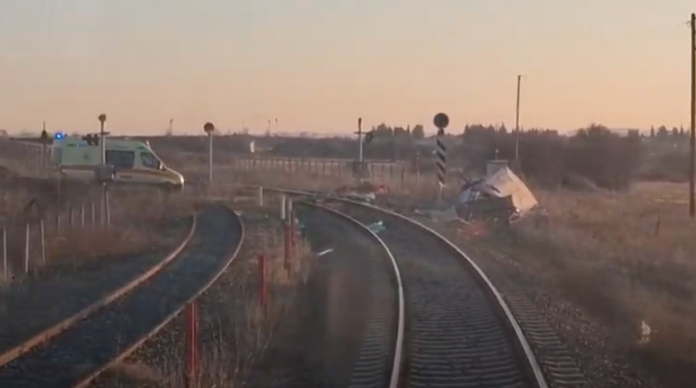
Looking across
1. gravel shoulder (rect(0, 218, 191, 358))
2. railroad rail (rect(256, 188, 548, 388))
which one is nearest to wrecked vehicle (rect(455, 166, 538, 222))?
railroad rail (rect(256, 188, 548, 388))

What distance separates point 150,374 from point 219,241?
16010 millimetres

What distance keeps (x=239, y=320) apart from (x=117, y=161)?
29.7 meters

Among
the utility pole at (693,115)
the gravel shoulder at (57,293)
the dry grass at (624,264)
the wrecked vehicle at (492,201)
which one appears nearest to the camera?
the gravel shoulder at (57,293)

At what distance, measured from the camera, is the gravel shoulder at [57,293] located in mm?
14820

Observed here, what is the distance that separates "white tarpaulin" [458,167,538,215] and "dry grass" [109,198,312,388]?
983 centimetres

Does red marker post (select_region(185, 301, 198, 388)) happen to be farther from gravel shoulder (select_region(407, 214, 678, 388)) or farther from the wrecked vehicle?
the wrecked vehicle

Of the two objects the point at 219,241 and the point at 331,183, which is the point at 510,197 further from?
the point at 331,183

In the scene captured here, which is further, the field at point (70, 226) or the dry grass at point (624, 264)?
the field at point (70, 226)

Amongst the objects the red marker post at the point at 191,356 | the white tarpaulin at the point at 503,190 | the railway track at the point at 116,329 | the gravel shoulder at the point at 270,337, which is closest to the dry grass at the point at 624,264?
the white tarpaulin at the point at 503,190

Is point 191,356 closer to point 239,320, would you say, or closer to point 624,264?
point 239,320

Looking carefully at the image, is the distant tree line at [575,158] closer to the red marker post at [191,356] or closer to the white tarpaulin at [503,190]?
the white tarpaulin at [503,190]

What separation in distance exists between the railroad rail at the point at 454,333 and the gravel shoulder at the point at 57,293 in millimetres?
4853

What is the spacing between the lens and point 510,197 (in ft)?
113

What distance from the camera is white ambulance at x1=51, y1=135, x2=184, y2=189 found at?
1711 inches
